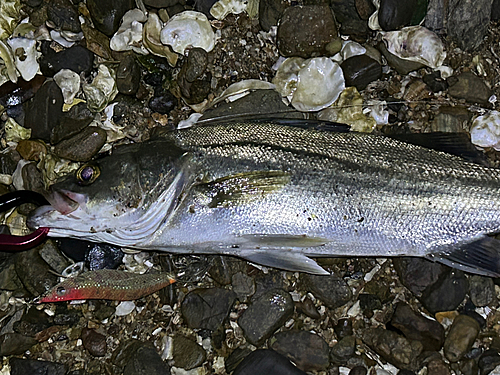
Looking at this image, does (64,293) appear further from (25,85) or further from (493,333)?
(493,333)

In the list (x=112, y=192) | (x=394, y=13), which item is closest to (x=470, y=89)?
(x=394, y=13)

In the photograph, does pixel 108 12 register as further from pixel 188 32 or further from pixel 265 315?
pixel 265 315

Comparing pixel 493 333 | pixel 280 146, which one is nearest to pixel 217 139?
pixel 280 146

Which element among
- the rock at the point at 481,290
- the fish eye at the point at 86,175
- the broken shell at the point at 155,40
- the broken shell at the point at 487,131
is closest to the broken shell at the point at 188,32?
the broken shell at the point at 155,40

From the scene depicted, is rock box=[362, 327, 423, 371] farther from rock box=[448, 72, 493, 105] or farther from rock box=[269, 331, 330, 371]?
rock box=[448, 72, 493, 105]

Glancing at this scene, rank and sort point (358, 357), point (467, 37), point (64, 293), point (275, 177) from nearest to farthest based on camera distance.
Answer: point (275, 177), point (64, 293), point (358, 357), point (467, 37)

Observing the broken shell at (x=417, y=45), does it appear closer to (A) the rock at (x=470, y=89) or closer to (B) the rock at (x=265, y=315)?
(A) the rock at (x=470, y=89)
